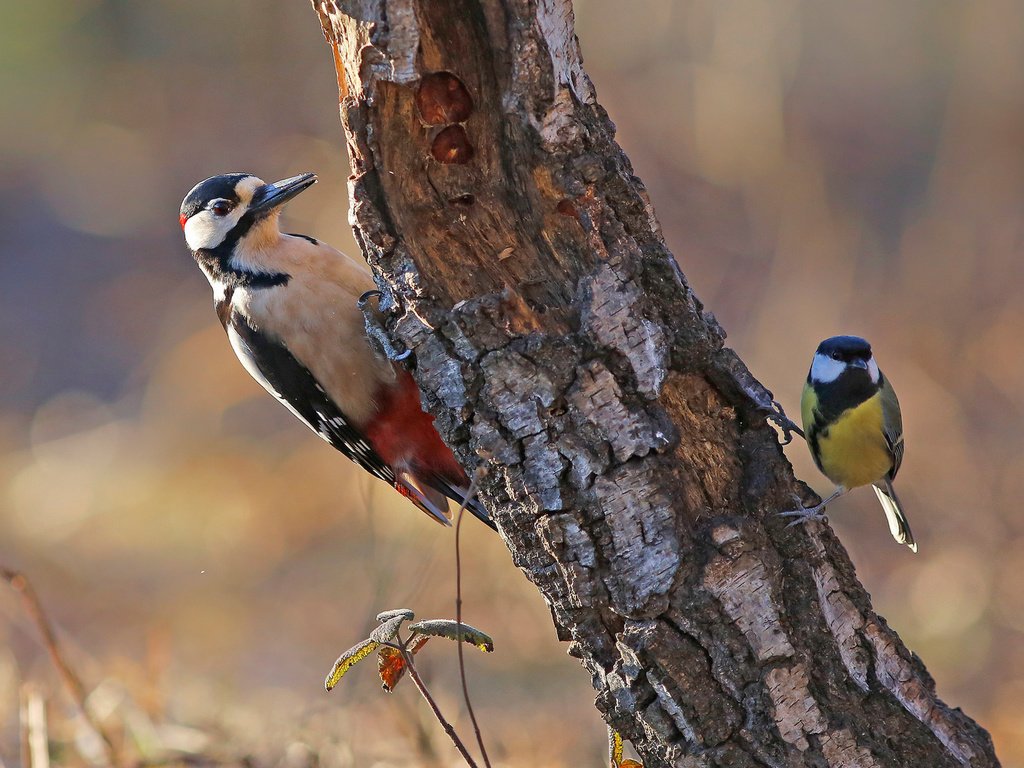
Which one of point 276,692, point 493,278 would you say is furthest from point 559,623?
point 276,692

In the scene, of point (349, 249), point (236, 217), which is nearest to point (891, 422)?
point (236, 217)

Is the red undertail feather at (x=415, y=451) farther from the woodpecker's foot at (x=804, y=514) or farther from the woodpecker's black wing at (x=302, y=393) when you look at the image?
the woodpecker's foot at (x=804, y=514)

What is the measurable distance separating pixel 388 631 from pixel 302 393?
5.10 feet

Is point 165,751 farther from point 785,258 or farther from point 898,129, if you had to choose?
point 898,129

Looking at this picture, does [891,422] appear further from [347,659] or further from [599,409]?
[347,659]

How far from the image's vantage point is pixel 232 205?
142 inches

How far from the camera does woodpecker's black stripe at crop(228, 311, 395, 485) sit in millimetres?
3523

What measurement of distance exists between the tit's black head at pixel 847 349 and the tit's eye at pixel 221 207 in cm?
196

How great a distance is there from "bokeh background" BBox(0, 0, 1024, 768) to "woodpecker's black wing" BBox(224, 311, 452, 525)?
0.38 m

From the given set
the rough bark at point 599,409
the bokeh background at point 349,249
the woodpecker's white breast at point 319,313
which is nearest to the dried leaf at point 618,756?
the rough bark at point 599,409

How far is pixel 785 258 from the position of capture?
682 centimetres

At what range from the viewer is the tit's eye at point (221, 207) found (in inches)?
142

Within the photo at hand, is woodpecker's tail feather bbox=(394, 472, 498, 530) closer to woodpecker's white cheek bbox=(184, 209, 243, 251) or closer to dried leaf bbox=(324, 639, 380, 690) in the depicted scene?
woodpecker's white cheek bbox=(184, 209, 243, 251)

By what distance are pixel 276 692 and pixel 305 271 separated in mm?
2463
